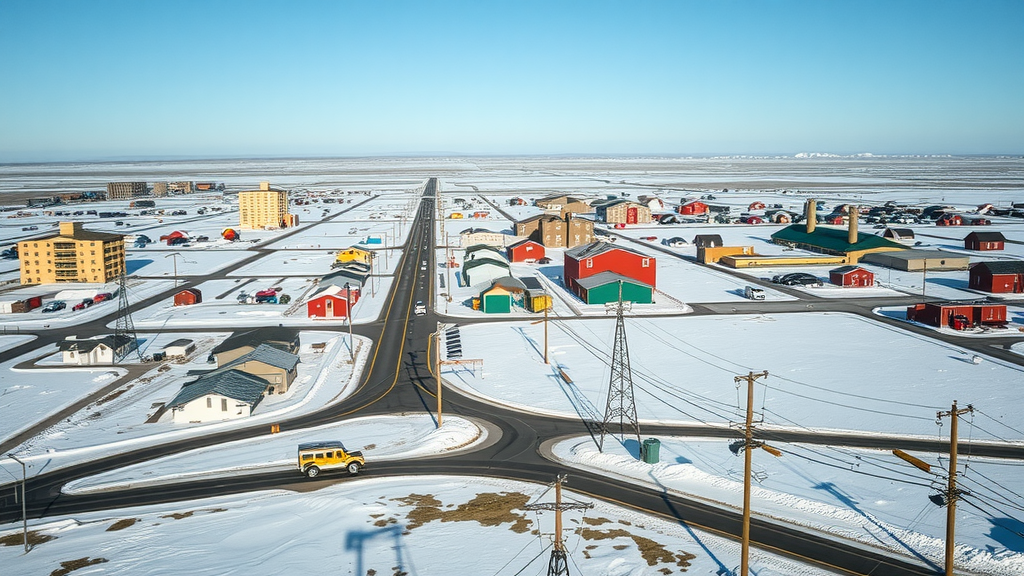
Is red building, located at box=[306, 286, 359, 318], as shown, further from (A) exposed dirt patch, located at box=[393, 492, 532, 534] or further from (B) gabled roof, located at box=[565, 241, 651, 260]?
(A) exposed dirt patch, located at box=[393, 492, 532, 534]

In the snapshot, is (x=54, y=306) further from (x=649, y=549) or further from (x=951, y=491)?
→ (x=951, y=491)

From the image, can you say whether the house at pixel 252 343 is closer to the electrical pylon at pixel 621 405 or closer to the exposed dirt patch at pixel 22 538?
the exposed dirt patch at pixel 22 538

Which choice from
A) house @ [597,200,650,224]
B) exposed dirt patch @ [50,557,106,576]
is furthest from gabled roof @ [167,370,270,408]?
house @ [597,200,650,224]

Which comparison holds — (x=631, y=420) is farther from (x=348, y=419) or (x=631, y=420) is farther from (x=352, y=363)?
(x=352, y=363)

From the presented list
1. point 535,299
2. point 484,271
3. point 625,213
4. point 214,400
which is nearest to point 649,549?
point 214,400

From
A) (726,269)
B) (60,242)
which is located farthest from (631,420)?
(60,242)

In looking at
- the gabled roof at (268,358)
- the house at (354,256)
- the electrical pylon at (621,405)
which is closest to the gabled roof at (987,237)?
the house at (354,256)

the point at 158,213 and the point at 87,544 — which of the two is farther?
the point at 158,213
